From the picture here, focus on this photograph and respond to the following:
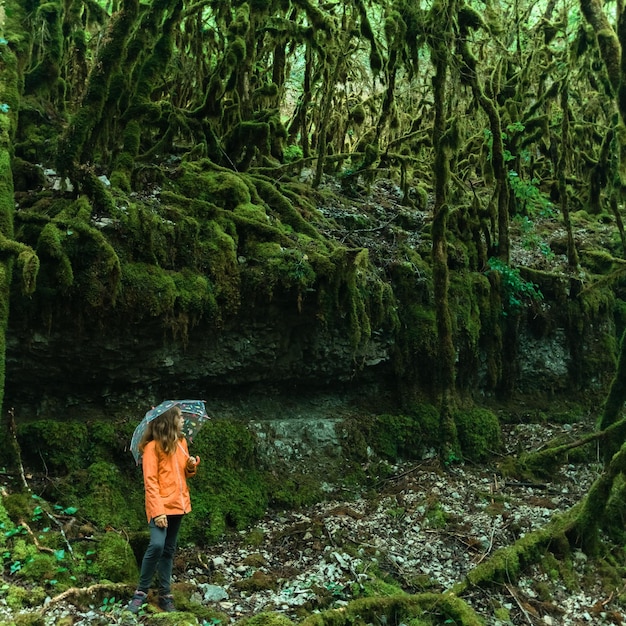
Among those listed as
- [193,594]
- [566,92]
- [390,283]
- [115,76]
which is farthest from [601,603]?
[566,92]

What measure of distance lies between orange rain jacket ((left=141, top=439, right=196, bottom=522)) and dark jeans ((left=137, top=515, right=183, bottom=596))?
12cm

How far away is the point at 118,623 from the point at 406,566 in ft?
12.5

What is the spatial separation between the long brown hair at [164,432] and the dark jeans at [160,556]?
0.67 metres

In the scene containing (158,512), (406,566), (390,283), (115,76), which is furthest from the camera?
(390,283)

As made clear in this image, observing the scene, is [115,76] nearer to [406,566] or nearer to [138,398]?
[138,398]

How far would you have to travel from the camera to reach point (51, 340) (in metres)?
7.11

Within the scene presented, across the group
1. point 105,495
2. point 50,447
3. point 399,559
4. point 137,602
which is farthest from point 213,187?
point 137,602

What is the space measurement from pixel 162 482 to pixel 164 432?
46 centimetres

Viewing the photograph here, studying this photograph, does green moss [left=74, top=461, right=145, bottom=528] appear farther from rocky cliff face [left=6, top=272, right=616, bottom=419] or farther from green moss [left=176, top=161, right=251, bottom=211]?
green moss [left=176, top=161, right=251, bottom=211]

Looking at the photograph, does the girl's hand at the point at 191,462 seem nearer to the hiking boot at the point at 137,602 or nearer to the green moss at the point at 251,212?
the hiking boot at the point at 137,602

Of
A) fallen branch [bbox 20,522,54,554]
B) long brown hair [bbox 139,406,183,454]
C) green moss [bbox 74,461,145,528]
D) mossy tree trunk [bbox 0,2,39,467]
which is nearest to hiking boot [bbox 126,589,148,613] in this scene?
fallen branch [bbox 20,522,54,554]

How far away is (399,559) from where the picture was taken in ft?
23.3

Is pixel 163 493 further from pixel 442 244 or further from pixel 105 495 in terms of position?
pixel 442 244

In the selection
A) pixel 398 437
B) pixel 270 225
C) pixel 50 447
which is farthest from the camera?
pixel 398 437
